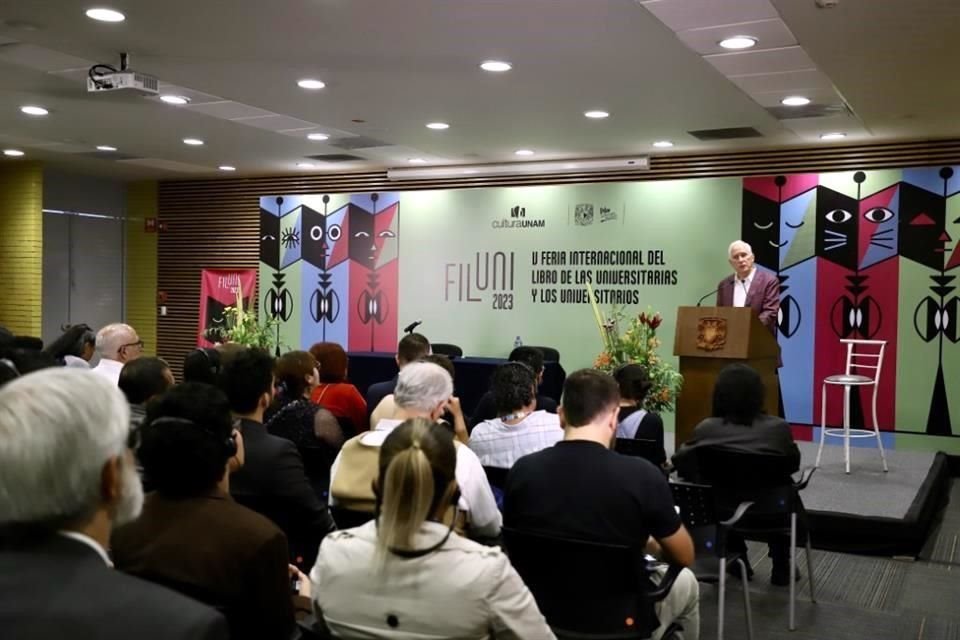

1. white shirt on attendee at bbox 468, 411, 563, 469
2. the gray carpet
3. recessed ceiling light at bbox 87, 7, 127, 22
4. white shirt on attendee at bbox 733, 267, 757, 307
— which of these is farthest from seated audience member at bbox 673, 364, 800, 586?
recessed ceiling light at bbox 87, 7, 127, 22

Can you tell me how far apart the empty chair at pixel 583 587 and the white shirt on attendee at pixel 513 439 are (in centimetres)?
103

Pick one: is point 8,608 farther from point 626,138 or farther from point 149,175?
point 149,175

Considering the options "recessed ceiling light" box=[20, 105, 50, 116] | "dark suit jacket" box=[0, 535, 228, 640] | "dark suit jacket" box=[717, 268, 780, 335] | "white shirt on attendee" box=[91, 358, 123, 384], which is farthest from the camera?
"recessed ceiling light" box=[20, 105, 50, 116]

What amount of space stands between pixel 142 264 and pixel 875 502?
1111 centimetres

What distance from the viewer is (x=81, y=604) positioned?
3.83 ft

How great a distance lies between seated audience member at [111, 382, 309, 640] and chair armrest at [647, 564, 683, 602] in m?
1.26

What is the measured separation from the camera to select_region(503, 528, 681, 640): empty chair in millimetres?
2611

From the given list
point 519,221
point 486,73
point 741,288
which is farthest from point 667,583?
point 519,221

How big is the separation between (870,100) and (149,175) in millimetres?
9840

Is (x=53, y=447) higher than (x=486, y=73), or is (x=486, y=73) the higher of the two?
(x=486, y=73)

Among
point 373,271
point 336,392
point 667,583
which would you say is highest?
point 373,271

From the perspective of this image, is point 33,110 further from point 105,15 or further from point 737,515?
point 737,515

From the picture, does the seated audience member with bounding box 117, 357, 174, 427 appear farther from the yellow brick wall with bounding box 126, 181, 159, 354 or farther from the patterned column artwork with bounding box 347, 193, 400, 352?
the yellow brick wall with bounding box 126, 181, 159, 354

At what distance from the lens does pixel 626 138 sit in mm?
8844
